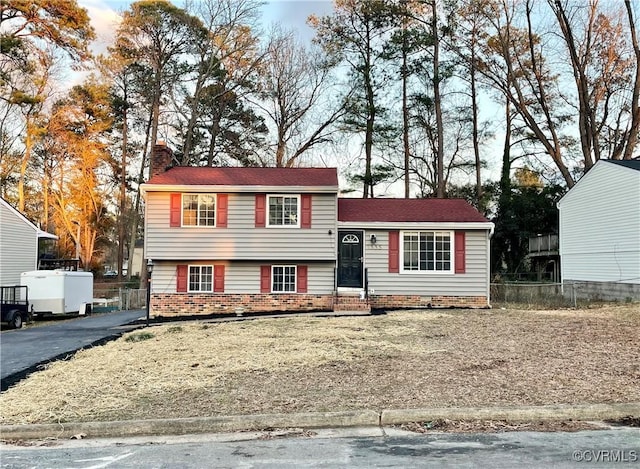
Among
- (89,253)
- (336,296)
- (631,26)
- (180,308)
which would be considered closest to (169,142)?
(89,253)

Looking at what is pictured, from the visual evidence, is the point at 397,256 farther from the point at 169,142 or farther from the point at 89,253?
the point at 89,253

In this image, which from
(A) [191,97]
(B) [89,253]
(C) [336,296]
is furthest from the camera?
(B) [89,253]

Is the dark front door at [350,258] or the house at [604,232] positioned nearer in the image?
the dark front door at [350,258]

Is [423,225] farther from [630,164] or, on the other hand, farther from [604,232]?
[630,164]

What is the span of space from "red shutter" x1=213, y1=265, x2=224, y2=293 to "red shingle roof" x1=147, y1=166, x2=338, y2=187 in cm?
282

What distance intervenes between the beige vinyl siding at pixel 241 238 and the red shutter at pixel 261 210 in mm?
150

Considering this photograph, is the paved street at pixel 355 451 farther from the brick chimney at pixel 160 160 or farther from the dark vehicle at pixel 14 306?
the brick chimney at pixel 160 160

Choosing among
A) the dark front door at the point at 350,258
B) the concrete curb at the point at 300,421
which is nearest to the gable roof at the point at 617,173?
the dark front door at the point at 350,258

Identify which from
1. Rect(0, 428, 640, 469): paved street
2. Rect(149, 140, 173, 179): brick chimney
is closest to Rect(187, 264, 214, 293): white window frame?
Rect(149, 140, 173, 179): brick chimney

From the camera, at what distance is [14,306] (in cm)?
1830

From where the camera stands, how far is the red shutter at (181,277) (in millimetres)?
17859

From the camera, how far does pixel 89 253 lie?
36125 millimetres

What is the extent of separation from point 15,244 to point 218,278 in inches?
528

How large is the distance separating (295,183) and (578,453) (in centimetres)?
1442
